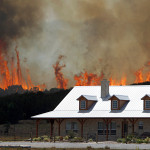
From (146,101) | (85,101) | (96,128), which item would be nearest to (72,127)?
(96,128)

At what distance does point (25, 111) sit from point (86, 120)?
165 ft

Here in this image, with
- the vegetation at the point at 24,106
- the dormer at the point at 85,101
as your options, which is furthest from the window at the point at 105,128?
the vegetation at the point at 24,106

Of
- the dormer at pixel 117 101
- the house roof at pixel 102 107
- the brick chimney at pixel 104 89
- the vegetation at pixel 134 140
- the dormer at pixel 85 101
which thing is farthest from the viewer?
the brick chimney at pixel 104 89

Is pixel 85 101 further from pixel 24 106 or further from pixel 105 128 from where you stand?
pixel 24 106

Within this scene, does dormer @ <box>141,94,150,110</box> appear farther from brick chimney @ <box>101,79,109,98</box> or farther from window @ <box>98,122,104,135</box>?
brick chimney @ <box>101,79,109,98</box>

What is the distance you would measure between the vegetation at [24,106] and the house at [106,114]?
4223 centimetres

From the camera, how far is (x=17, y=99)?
4067 inches

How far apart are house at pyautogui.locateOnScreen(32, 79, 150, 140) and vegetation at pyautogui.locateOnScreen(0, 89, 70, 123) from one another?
4223 centimetres

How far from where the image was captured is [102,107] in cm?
4950

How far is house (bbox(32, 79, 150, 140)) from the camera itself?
151 ft

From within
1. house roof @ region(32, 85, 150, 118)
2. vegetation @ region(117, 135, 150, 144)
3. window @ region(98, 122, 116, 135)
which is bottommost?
vegetation @ region(117, 135, 150, 144)

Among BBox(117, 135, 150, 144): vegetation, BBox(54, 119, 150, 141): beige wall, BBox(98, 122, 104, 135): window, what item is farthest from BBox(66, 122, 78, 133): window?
BBox(117, 135, 150, 144): vegetation

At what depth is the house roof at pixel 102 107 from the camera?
46.3 metres

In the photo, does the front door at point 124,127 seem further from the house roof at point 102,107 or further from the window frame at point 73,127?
the window frame at point 73,127
